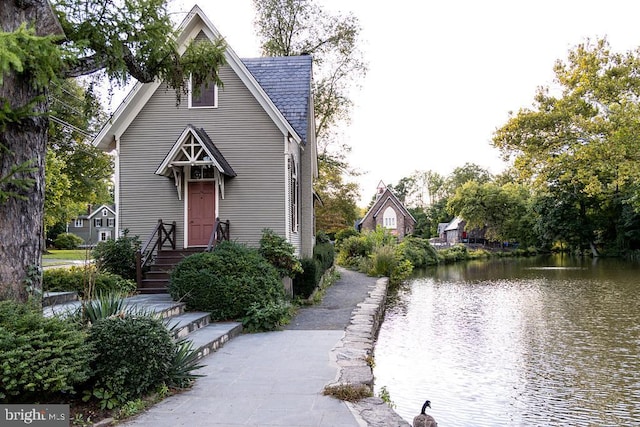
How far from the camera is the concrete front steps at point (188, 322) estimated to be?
27.4ft

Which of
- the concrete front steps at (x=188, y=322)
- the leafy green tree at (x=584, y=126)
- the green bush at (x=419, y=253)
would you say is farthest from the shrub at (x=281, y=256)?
the green bush at (x=419, y=253)

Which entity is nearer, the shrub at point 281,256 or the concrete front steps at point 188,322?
the concrete front steps at point 188,322

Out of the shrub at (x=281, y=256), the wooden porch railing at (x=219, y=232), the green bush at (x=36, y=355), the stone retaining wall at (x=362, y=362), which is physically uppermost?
the wooden porch railing at (x=219, y=232)

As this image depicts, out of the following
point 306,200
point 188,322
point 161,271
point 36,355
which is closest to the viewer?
point 36,355

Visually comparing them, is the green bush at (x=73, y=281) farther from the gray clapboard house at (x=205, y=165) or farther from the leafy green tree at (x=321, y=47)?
the leafy green tree at (x=321, y=47)

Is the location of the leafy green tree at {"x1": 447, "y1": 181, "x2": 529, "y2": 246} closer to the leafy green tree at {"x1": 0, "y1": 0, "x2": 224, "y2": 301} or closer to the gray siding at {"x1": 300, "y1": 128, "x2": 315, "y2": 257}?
the gray siding at {"x1": 300, "y1": 128, "x2": 315, "y2": 257}

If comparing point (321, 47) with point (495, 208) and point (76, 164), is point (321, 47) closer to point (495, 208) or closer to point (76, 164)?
point (76, 164)

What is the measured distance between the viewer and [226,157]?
1498cm

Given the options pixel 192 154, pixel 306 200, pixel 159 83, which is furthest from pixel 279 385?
pixel 306 200

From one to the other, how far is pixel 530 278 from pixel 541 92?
9.53 metres

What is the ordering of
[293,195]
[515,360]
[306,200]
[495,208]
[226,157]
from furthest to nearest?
[495,208] < [306,200] < [293,195] < [226,157] < [515,360]

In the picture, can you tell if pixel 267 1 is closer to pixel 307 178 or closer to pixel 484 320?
pixel 307 178

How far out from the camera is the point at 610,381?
26.1 ft

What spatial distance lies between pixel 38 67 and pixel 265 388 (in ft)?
14.2
